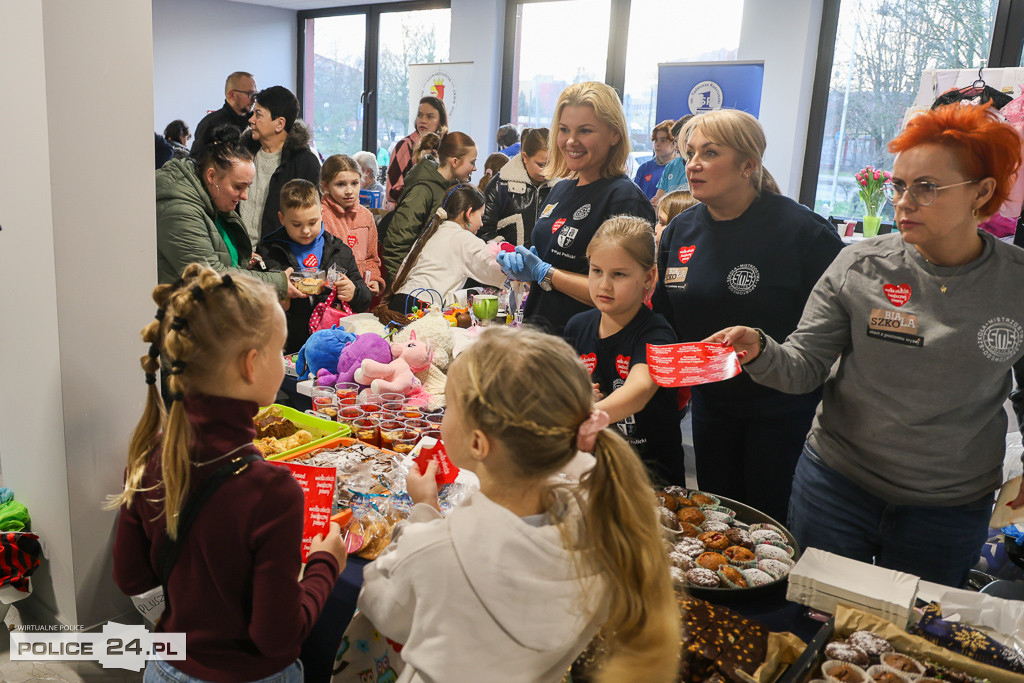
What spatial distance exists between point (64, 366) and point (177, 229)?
0.71 metres

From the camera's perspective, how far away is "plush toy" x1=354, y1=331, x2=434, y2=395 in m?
2.41

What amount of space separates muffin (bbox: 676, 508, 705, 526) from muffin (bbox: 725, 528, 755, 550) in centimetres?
8

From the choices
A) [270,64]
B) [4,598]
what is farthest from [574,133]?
[270,64]

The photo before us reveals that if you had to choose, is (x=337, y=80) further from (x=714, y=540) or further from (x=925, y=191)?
(x=714, y=540)

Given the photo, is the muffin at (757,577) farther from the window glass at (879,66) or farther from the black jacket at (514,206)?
the window glass at (879,66)

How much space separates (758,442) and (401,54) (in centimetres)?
978

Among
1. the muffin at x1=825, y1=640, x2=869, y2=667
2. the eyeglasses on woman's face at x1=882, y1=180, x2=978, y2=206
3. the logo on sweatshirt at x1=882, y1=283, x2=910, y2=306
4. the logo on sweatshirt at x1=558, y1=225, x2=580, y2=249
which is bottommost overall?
the muffin at x1=825, y1=640, x2=869, y2=667

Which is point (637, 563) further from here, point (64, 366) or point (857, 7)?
point (857, 7)

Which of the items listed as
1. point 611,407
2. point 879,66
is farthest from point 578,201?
A: point 879,66

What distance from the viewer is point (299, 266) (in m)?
3.54

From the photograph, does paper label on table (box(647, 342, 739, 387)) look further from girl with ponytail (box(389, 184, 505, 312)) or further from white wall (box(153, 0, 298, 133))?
white wall (box(153, 0, 298, 133))

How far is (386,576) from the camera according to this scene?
3.88 feet

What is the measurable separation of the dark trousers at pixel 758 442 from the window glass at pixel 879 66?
507cm

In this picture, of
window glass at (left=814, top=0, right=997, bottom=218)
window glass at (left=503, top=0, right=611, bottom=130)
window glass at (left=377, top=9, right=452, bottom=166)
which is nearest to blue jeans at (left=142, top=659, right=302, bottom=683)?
window glass at (left=814, top=0, right=997, bottom=218)
